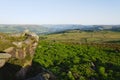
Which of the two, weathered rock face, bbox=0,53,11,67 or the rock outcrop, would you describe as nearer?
weathered rock face, bbox=0,53,11,67

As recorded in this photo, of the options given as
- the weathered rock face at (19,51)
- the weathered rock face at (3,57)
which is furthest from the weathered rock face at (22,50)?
the weathered rock face at (3,57)

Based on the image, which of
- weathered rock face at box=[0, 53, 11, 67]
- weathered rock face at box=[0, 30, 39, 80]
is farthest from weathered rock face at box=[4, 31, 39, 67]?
weathered rock face at box=[0, 53, 11, 67]

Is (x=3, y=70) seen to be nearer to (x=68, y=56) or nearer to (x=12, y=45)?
(x=12, y=45)

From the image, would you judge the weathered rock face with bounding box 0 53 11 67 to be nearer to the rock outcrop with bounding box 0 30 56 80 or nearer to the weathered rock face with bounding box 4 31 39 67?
the rock outcrop with bounding box 0 30 56 80

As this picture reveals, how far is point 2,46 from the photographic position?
23578mm

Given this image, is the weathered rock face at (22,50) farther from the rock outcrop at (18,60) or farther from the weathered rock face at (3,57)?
the weathered rock face at (3,57)

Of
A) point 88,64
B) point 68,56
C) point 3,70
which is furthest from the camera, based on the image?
point 68,56

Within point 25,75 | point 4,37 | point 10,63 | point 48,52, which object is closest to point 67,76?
point 25,75

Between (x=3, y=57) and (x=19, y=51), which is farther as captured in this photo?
(x=19, y=51)

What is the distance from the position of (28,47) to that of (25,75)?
151 inches

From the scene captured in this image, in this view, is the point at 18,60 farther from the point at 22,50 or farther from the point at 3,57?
the point at 3,57

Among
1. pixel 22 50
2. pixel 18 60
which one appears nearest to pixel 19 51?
pixel 22 50

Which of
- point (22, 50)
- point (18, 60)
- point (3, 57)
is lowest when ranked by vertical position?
point (18, 60)

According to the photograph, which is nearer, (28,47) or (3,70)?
(3,70)
